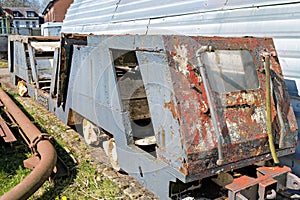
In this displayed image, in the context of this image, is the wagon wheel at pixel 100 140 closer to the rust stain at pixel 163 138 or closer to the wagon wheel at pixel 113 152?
the wagon wheel at pixel 113 152

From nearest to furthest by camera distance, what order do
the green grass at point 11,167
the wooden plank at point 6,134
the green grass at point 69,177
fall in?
1. the green grass at point 69,177
2. the green grass at point 11,167
3. the wooden plank at point 6,134

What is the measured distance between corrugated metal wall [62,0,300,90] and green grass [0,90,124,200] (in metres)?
2.26

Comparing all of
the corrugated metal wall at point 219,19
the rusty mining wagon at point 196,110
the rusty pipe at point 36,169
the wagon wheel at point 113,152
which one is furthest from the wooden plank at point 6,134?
the corrugated metal wall at point 219,19

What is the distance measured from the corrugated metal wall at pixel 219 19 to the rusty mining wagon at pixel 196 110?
1.94ft

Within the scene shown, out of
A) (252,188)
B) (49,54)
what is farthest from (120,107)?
(49,54)

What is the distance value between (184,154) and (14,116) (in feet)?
11.3

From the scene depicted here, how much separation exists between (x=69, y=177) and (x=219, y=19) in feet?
8.86

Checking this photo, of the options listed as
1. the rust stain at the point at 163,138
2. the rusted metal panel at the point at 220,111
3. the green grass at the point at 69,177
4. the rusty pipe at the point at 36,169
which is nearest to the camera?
the rusted metal panel at the point at 220,111

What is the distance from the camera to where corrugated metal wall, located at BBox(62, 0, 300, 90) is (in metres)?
3.39

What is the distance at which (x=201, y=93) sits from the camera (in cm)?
242

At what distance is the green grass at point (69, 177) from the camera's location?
3.17 m

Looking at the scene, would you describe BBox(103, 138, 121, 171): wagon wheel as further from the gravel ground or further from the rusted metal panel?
the rusted metal panel

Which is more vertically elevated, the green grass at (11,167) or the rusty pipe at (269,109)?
the rusty pipe at (269,109)

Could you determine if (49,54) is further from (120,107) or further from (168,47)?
(168,47)
